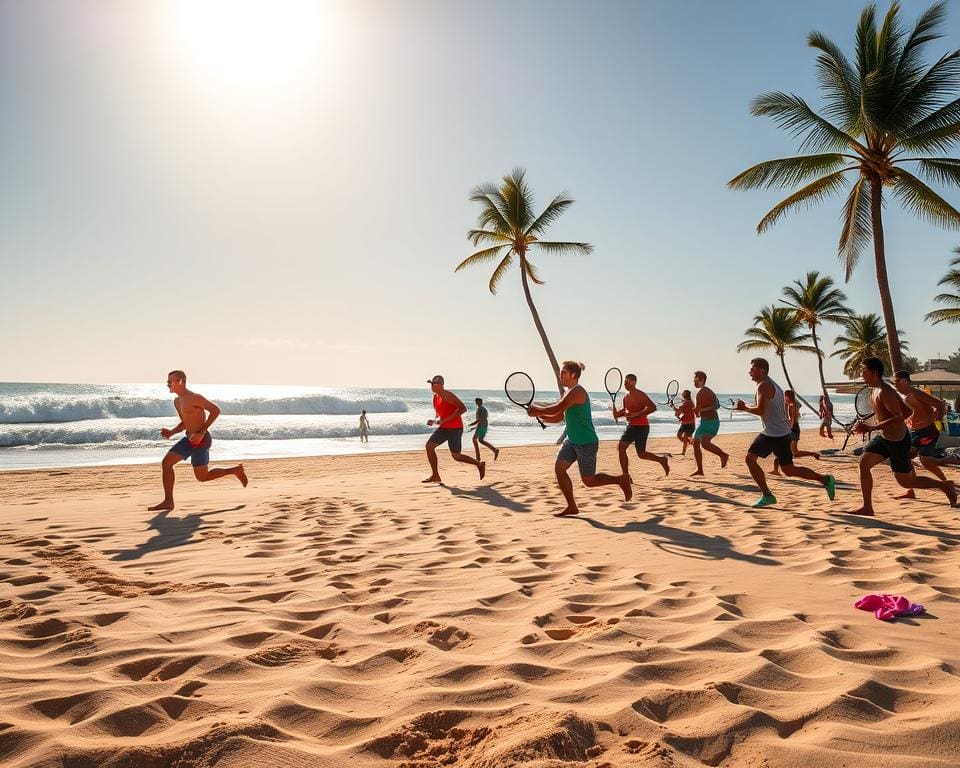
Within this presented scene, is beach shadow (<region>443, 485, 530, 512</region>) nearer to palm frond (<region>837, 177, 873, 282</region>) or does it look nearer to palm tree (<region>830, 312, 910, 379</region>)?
palm frond (<region>837, 177, 873, 282</region>)

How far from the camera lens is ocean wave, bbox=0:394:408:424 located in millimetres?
33688

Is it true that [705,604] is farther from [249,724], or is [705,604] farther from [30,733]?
[30,733]

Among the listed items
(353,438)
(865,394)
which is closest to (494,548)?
(865,394)

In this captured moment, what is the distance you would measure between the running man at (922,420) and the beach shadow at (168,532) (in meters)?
9.18

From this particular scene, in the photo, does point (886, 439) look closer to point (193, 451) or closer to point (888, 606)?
point (888, 606)

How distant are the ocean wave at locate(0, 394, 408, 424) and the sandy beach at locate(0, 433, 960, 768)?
34934 millimetres

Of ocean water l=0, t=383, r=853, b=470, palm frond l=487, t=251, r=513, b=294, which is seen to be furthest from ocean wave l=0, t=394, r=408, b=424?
palm frond l=487, t=251, r=513, b=294

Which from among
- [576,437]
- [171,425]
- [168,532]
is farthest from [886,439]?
[171,425]

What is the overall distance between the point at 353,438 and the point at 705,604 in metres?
28.1

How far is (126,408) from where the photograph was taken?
3709 cm

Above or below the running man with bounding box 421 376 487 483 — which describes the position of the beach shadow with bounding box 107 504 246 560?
below

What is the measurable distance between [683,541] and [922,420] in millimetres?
5093

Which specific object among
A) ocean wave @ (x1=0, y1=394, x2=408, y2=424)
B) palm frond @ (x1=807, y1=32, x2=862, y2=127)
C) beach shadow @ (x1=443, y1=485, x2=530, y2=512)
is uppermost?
palm frond @ (x1=807, y1=32, x2=862, y2=127)

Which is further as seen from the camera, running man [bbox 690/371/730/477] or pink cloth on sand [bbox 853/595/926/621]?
running man [bbox 690/371/730/477]
